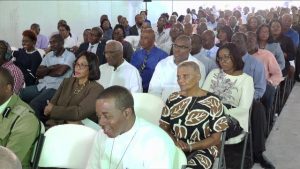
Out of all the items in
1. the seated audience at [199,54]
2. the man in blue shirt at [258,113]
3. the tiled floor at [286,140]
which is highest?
the seated audience at [199,54]

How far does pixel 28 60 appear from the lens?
479 centimetres

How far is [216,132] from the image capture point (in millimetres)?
2645

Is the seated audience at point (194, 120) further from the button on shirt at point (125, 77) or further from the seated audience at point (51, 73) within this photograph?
the seated audience at point (51, 73)

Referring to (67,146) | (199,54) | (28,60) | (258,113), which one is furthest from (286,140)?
(28,60)

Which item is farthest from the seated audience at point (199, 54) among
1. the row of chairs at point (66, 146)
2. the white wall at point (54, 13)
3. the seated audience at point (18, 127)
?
the white wall at point (54, 13)

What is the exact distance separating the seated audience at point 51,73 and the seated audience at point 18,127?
1.84 meters

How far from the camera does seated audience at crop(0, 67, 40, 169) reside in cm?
219

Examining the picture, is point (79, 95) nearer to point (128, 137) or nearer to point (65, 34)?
point (128, 137)

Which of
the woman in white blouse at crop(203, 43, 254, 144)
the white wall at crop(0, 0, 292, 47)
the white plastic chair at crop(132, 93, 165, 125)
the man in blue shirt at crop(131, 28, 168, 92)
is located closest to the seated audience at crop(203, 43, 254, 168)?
the woman in white blouse at crop(203, 43, 254, 144)

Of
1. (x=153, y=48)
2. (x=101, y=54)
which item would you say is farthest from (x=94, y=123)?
(x=101, y=54)

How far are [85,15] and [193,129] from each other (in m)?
7.31

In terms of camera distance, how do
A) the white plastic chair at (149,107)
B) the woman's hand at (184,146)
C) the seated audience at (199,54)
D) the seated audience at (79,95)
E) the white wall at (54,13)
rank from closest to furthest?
the woman's hand at (184,146) < the white plastic chair at (149,107) < the seated audience at (79,95) < the seated audience at (199,54) < the white wall at (54,13)

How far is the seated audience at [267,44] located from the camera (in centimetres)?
500

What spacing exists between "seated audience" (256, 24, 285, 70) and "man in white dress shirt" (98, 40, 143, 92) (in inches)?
73.1
